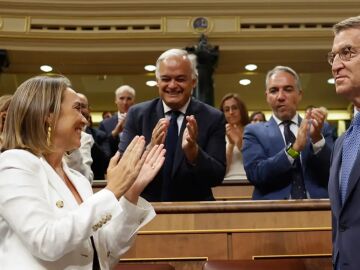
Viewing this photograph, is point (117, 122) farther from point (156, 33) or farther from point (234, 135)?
point (156, 33)

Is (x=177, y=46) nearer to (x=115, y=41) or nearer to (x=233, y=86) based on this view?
(x=115, y=41)

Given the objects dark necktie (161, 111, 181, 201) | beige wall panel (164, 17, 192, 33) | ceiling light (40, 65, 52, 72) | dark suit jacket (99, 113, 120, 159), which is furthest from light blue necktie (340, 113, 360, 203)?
ceiling light (40, 65, 52, 72)

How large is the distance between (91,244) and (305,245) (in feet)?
→ 2.91

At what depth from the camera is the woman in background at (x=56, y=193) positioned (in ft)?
3.95

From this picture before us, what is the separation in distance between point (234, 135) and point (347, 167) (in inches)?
73.5

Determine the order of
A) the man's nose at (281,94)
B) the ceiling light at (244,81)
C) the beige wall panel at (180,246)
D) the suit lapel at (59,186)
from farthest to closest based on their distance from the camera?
the ceiling light at (244,81) < the man's nose at (281,94) < the beige wall panel at (180,246) < the suit lapel at (59,186)

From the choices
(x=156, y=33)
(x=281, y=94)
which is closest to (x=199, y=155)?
(x=281, y=94)

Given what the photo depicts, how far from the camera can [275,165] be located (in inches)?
87.9

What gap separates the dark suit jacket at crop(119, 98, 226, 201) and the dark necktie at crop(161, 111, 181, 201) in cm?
2

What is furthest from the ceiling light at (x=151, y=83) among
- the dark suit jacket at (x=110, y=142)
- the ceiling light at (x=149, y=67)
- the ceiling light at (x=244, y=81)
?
the dark suit jacket at (x=110, y=142)

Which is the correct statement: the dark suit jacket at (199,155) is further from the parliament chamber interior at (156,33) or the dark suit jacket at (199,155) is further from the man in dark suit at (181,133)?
the parliament chamber interior at (156,33)

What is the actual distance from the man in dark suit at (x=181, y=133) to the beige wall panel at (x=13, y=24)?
4.43 meters

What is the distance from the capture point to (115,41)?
6.57 m


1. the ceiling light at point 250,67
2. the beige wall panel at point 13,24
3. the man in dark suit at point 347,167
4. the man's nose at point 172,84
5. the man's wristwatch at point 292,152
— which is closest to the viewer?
the man in dark suit at point 347,167
